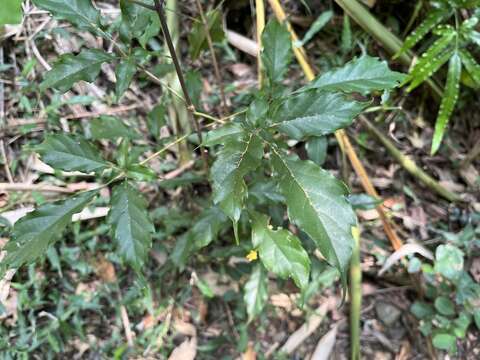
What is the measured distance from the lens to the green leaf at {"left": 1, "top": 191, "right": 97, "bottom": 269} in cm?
98

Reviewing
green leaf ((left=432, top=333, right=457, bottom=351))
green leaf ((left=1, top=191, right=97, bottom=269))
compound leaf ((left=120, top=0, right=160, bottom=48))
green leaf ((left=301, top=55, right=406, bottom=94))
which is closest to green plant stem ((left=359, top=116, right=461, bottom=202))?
green leaf ((left=432, top=333, right=457, bottom=351))

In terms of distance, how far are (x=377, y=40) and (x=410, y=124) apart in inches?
16.6

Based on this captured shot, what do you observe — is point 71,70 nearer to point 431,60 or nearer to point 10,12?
point 10,12

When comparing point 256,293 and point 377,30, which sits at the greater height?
point 377,30

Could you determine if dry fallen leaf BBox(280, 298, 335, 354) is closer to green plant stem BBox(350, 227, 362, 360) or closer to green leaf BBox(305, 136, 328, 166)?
green plant stem BBox(350, 227, 362, 360)

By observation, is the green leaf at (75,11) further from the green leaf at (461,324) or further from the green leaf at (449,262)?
the green leaf at (461,324)

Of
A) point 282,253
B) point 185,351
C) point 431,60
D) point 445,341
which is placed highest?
point 431,60

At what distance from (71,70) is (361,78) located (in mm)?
609

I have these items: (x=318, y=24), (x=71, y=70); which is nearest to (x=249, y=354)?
(x=71, y=70)

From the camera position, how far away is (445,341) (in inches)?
67.1

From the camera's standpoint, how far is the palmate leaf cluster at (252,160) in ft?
2.86

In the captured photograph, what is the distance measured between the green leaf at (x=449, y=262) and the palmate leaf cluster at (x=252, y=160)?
88 cm

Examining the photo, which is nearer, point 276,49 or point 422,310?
point 276,49

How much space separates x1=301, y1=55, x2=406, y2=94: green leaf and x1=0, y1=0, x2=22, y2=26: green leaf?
64cm
